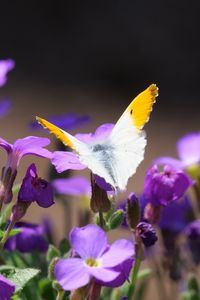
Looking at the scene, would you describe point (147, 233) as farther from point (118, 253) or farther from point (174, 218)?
point (174, 218)

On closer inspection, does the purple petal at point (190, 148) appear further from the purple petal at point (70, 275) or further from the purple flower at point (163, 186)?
the purple petal at point (70, 275)

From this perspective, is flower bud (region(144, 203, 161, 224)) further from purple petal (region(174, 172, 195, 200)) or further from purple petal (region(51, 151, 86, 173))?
purple petal (region(51, 151, 86, 173))

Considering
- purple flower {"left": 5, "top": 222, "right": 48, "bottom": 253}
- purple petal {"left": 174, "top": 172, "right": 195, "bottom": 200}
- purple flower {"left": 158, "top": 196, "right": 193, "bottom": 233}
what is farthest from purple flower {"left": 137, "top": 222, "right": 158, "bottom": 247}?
purple flower {"left": 158, "top": 196, "right": 193, "bottom": 233}

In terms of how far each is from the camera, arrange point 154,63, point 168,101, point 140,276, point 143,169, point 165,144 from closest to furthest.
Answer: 1. point 140,276
2. point 143,169
3. point 165,144
4. point 168,101
5. point 154,63

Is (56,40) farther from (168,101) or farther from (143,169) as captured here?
(143,169)

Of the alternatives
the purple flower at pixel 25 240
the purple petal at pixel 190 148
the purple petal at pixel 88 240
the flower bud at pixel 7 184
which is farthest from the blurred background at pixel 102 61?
the purple petal at pixel 88 240

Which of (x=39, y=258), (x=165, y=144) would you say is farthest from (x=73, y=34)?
(x=39, y=258)
